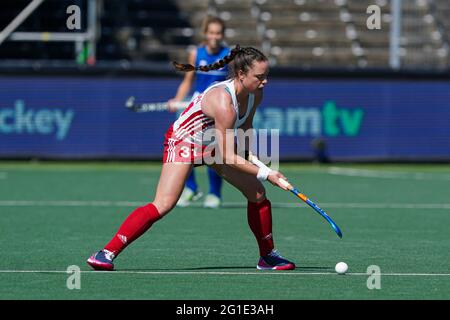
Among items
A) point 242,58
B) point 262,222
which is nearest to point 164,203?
point 262,222

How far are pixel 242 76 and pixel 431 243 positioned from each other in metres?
3.05

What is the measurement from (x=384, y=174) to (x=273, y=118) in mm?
2412

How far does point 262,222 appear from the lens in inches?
340

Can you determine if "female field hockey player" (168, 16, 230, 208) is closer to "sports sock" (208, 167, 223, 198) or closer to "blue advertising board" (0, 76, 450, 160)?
"sports sock" (208, 167, 223, 198)

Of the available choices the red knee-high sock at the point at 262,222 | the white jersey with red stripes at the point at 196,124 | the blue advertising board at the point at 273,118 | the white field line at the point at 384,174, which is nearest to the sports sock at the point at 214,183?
the red knee-high sock at the point at 262,222

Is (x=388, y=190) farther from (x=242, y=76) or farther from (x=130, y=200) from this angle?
(x=242, y=76)

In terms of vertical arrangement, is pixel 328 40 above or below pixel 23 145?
above

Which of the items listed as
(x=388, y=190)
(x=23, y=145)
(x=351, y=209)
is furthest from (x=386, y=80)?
(x=351, y=209)

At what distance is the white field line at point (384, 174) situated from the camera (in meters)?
18.9

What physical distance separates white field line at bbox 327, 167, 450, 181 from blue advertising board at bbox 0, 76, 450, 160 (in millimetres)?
970

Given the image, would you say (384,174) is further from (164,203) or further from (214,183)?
(164,203)

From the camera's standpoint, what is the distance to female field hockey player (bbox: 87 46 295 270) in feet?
27.0

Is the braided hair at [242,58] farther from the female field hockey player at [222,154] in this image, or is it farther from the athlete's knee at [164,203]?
the athlete's knee at [164,203]
